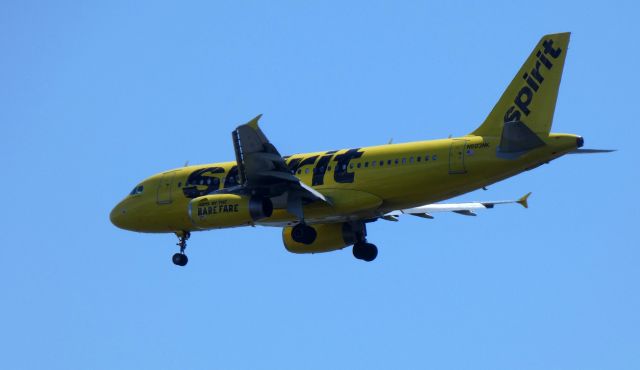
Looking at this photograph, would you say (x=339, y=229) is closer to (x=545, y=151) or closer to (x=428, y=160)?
(x=428, y=160)

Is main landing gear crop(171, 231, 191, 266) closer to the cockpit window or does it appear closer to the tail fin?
the cockpit window

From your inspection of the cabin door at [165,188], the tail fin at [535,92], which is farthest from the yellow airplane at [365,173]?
the cabin door at [165,188]

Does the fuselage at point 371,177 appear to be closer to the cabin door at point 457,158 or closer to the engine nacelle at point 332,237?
the cabin door at point 457,158

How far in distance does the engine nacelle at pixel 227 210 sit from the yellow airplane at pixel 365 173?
0.03 meters

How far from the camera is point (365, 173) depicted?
161 feet

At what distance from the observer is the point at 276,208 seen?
49344 mm

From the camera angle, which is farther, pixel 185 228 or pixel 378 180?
pixel 185 228

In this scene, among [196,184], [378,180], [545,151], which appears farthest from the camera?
[196,184]

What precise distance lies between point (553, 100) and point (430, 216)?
10421 mm

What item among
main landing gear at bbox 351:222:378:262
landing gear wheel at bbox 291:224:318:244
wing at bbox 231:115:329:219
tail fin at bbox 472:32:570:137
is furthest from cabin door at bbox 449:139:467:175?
main landing gear at bbox 351:222:378:262

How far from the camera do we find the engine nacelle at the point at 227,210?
48.4 metres

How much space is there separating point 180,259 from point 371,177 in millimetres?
9120

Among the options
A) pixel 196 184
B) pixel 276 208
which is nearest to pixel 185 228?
pixel 196 184

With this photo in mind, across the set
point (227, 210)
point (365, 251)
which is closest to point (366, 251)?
point (365, 251)
